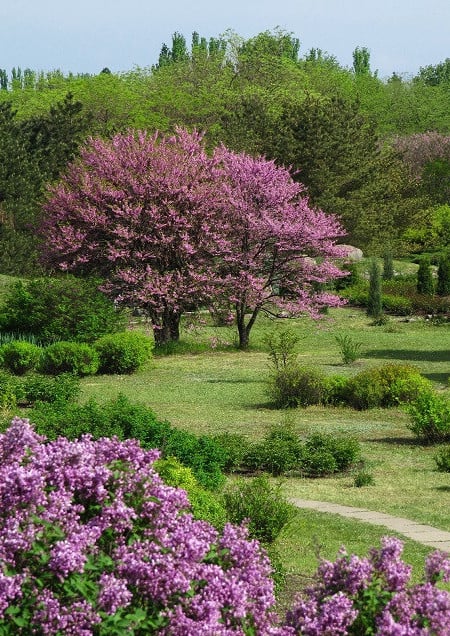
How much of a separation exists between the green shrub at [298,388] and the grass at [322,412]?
345 mm

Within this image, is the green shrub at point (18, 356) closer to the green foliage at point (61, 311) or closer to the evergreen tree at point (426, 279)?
the green foliage at point (61, 311)

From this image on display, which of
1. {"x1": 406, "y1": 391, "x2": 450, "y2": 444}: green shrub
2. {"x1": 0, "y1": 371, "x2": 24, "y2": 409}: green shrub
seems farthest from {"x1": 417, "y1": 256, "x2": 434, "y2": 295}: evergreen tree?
{"x1": 406, "y1": 391, "x2": 450, "y2": 444}: green shrub

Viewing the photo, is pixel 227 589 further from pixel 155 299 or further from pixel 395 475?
pixel 155 299

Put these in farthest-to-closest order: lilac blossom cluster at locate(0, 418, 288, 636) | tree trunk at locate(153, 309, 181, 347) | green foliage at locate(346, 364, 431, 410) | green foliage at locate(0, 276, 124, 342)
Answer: tree trunk at locate(153, 309, 181, 347) → green foliage at locate(0, 276, 124, 342) → green foliage at locate(346, 364, 431, 410) → lilac blossom cluster at locate(0, 418, 288, 636)

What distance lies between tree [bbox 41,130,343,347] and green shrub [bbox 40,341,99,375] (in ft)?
13.1

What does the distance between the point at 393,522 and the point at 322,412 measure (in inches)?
279

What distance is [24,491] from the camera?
443cm

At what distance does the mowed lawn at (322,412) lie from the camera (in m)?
9.25

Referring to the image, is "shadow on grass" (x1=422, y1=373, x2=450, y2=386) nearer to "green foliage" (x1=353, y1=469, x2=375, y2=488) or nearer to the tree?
the tree

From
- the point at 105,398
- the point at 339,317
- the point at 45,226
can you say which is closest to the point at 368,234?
the point at 339,317

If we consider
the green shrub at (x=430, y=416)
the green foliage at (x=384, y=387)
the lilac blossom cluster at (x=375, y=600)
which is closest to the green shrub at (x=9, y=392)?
Result: the green foliage at (x=384, y=387)

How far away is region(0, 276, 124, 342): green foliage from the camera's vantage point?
2295 centimetres

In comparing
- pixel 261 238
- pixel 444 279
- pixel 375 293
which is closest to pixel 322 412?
pixel 261 238

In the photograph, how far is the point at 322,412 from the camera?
16.6 metres
